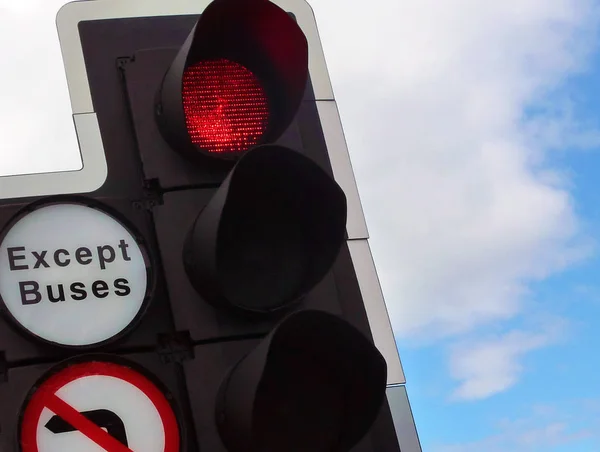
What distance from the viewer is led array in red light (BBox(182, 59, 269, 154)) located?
2.37m

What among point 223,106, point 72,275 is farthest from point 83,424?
point 223,106

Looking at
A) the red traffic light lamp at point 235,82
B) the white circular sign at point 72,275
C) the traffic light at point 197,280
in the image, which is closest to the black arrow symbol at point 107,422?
the traffic light at point 197,280

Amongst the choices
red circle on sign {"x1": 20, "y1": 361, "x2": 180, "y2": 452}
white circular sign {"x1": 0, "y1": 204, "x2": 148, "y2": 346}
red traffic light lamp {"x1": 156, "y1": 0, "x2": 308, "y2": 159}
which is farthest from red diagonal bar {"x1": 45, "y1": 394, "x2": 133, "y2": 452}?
red traffic light lamp {"x1": 156, "y1": 0, "x2": 308, "y2": 159}

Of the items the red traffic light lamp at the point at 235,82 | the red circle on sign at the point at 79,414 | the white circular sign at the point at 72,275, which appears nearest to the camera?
the red circle on sign at the point at 79,414

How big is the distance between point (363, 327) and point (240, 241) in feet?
1.57

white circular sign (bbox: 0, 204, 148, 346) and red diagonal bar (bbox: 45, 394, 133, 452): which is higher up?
white circular sign (bbox: 0, 204, 148, 346)

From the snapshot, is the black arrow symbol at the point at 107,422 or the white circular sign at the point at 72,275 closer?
the black arrow symbol at the point at 107,422

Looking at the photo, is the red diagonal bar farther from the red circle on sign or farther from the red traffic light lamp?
the red traffic light lamp

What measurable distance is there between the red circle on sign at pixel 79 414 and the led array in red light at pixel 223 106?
0.60m

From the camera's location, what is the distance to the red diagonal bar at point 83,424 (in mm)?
2010

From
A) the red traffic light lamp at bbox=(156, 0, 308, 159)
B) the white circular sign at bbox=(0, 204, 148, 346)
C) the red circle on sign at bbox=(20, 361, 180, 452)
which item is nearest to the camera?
the red circle on sign at bbox=(20, 361, 180, 452)

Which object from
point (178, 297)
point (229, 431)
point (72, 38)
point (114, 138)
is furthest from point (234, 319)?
point (72, 38)

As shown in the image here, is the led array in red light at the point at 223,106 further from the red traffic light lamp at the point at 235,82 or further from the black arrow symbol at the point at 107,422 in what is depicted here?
the black arrow symbol at the point at 107,422

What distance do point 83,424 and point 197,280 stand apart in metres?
0.40
